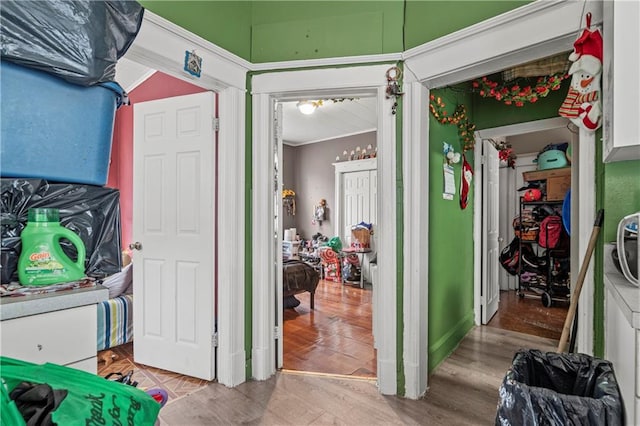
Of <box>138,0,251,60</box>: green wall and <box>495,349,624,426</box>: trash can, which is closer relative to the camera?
<box>495,349,624,426</box>: trash can

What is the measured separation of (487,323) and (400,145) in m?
2.63

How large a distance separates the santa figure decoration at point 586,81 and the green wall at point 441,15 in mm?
435

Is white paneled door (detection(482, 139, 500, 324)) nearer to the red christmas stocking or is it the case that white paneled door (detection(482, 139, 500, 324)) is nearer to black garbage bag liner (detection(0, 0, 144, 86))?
the red christmas stocking

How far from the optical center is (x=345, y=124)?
590 centimetres

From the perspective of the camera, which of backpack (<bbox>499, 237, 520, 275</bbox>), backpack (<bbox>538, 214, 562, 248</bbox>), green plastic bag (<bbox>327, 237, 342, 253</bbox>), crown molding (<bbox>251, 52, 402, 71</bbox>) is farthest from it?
green plastic bag (<bbox>327, 237, 342, 253</bbox>)

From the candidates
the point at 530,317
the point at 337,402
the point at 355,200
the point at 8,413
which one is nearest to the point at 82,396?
the point at 8,413

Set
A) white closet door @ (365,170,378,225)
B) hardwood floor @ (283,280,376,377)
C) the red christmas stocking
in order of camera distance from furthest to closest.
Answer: white closet door @ (365,170,378,225), the red christmas stocking, hardwood floor @ (283,280,376,377)

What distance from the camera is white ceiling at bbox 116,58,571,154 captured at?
489 centimetres

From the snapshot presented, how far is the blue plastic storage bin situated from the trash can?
1609mm

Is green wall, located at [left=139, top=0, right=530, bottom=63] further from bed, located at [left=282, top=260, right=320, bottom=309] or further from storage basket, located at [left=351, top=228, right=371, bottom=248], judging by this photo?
storage basket, located at [left=351, top=228, right=371, bottom=248]

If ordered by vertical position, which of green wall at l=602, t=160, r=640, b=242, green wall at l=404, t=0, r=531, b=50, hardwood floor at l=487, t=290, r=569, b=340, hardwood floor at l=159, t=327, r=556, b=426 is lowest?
hardwood floor at l=487, t=290, r=569, b=340

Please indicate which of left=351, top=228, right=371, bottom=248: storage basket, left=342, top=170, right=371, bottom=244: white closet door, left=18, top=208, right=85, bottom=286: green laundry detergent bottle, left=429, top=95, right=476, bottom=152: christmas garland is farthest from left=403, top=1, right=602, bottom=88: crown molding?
left=342, top=170, right=371, bottom=244: white closet door

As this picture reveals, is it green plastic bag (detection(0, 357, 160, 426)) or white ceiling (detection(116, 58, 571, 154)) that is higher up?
white ceiling (detection(116, 58, 571, 154))

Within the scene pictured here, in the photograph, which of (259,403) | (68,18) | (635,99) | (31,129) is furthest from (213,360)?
(635,99)
